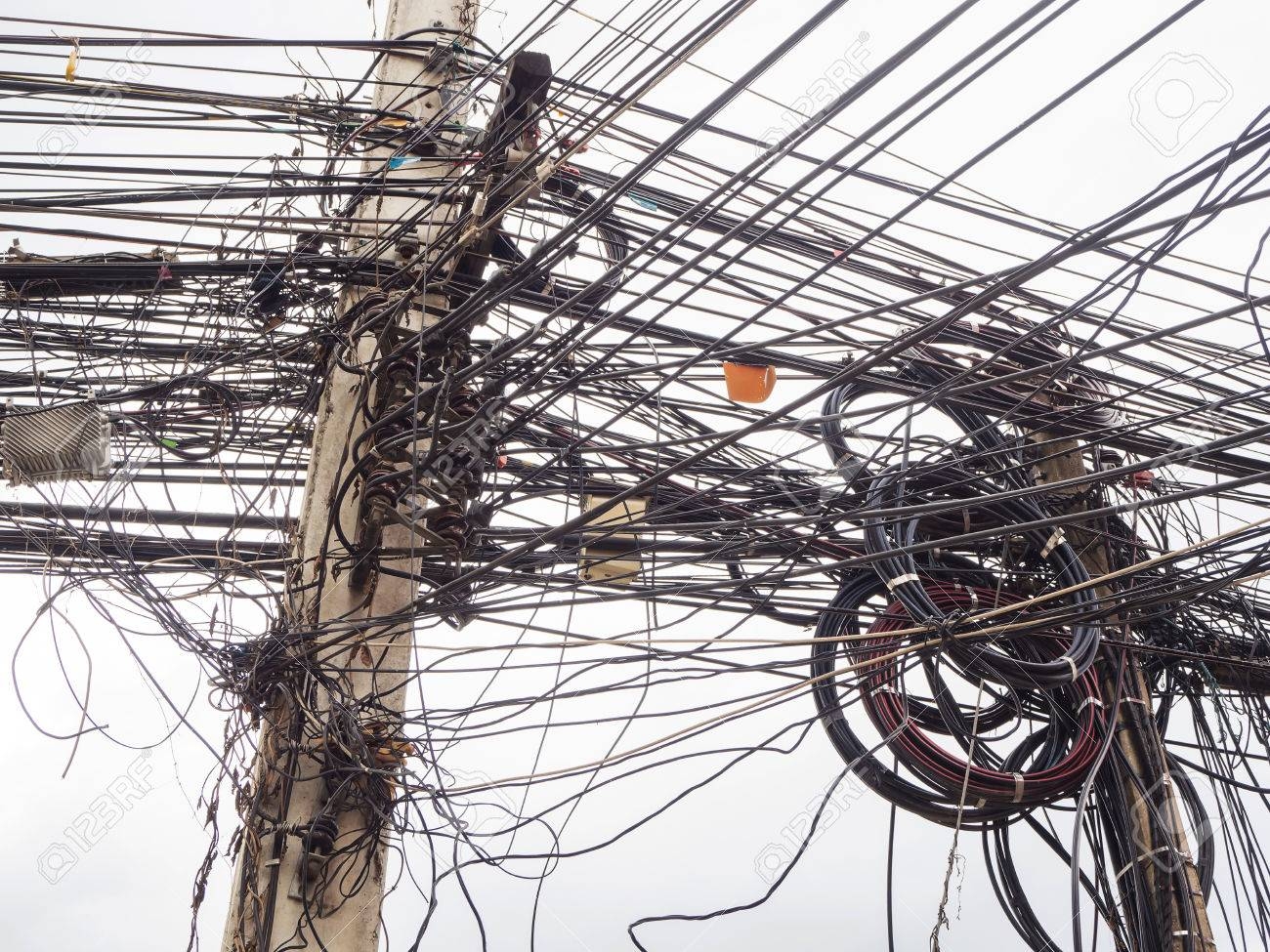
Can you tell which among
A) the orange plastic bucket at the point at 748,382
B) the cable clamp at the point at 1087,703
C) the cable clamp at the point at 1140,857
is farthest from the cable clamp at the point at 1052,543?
the orange plastic bucket at the point at 748,382

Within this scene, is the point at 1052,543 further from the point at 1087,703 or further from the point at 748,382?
the point at 748,382

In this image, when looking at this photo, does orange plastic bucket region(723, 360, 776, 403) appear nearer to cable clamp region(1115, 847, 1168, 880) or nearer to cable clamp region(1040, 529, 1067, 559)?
cable clamp region(1040, 529, 1067, 559)

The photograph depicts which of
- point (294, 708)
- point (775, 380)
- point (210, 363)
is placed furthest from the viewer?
point (210, 363)

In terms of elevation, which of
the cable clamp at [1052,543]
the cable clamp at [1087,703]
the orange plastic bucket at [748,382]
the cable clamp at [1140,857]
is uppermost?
the orange plastic bucket at [748,382]

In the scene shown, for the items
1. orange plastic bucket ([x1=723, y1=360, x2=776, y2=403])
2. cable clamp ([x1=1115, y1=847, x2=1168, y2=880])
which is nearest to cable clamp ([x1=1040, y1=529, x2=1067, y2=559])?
cable clamp ([x1=1115, y1=847, x2=1168, y2=880])

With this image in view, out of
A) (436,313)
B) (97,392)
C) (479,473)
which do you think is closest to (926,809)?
(479,473)

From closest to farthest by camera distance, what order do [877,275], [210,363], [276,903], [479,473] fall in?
[276,903]
[479,473]
[210,363]
[877,275]

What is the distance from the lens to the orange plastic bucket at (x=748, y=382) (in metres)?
3.16

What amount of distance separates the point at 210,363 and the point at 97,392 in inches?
20.9

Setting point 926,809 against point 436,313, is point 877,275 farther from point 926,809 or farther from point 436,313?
point 926,809

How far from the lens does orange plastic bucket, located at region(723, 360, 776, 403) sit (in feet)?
10.4

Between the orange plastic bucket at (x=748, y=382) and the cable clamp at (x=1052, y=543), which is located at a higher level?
the orange plastic bucket at (x=748, y=382)

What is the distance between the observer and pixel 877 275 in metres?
3.74

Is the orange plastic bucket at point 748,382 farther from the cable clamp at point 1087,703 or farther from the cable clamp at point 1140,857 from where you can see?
the cable clamp at point 1140,857
